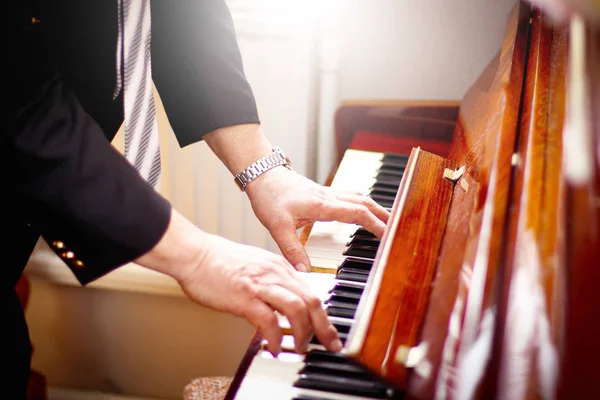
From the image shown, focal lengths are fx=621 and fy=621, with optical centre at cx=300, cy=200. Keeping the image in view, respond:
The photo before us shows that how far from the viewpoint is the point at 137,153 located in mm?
1217

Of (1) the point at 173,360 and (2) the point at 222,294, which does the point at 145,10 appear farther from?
(1) the point at 173,360

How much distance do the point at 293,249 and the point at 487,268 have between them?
0.43 meters

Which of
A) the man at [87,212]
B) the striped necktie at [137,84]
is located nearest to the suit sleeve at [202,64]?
the striped necktie at [137,84]

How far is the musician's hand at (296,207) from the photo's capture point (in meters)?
0.99

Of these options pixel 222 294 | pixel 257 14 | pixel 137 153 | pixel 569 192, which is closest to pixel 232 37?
pixel 137 153

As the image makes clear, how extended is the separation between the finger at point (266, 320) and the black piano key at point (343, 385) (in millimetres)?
51

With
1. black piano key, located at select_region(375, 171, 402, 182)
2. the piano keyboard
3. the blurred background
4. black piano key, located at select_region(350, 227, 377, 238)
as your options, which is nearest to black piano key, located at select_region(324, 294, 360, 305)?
the piano keyboard

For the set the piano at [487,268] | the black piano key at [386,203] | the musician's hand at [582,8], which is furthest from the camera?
the black piano key at [386,203]

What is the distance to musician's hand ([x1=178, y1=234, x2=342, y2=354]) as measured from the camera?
714 mm

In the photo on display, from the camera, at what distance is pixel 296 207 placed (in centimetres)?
100

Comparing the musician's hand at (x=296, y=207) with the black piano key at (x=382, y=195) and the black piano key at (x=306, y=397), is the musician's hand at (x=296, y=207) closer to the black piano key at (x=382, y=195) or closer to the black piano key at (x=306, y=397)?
the black piano key at (x=382, y=195)

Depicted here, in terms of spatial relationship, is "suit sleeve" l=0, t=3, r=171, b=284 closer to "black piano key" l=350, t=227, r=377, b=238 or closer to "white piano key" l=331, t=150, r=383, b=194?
"black piano key" l=350, t=227, r=377, b=238

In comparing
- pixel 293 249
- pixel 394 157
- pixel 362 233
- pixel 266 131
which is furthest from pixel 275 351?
pixel 266 131

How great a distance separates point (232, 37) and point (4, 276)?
549 millimetres
